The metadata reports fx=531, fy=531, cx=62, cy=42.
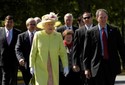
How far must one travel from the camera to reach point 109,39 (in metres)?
10.1

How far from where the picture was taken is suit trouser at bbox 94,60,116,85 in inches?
399

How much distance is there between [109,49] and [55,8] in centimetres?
2346

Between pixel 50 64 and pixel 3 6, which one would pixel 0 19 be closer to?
pixel 3 6

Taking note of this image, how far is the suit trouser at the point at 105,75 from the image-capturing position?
10141mm

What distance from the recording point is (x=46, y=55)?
33.4 ft

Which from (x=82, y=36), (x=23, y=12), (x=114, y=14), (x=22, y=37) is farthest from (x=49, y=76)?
(x=114, y=14)

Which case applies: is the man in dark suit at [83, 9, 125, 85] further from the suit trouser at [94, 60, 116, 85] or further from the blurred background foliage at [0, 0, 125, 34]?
the blurred background foliage at [0, 0, 125, 34]

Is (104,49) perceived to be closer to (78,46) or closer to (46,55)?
(46,55)

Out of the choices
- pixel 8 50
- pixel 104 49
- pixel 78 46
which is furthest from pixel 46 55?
pixel 8 50

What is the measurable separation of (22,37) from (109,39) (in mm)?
3239

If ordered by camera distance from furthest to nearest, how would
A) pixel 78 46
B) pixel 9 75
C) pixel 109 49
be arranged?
pixel 9 75 < pixel 78 46 < pixel 109 49

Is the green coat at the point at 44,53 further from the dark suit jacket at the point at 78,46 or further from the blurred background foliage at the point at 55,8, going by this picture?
the blurred background foliage at the point at 55,8

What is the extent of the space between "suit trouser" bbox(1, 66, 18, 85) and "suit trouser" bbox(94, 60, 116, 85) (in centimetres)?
382

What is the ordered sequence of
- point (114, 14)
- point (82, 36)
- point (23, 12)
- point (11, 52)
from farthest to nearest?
point (114, 14) → point (23, 12) → point (11, 52) → point (82, 36)
